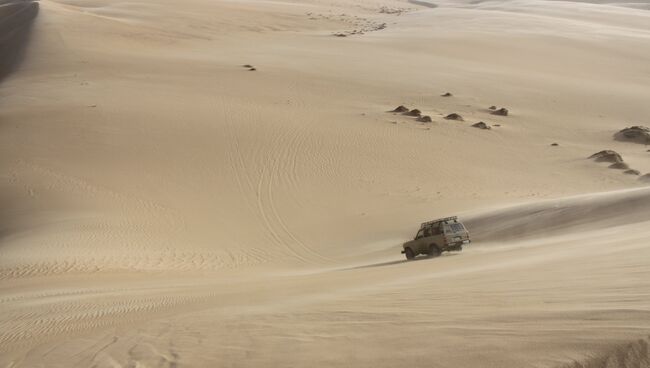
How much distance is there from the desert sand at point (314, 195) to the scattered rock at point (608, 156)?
72cm

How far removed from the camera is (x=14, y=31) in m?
52.0

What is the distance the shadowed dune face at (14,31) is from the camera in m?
43.9

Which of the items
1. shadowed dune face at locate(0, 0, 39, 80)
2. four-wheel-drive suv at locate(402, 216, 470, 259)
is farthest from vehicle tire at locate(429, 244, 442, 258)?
shadowed dune face at locate(0, 0, 39, 80)

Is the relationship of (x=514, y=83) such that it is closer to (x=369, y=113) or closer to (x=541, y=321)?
(x=369, y=113)

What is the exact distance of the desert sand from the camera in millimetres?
8750

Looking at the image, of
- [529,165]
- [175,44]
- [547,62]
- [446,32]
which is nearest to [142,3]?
[175,44]

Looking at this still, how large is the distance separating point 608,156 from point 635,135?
14.1 feet

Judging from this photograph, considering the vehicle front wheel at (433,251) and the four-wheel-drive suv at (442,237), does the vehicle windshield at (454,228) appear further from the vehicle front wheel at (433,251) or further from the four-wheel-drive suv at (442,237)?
the vehicle front wheel at (433,251)

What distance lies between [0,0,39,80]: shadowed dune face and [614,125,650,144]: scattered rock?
1105 inches

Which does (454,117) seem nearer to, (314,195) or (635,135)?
(635,135)

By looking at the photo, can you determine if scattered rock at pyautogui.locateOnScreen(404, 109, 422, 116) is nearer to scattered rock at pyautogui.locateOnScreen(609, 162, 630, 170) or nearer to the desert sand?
the desert sand

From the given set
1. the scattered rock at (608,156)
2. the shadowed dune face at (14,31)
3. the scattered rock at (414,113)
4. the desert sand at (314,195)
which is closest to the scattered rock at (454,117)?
the desert sand at (314,195)

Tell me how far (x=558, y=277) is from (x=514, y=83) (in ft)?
108

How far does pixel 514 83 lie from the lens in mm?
42000
